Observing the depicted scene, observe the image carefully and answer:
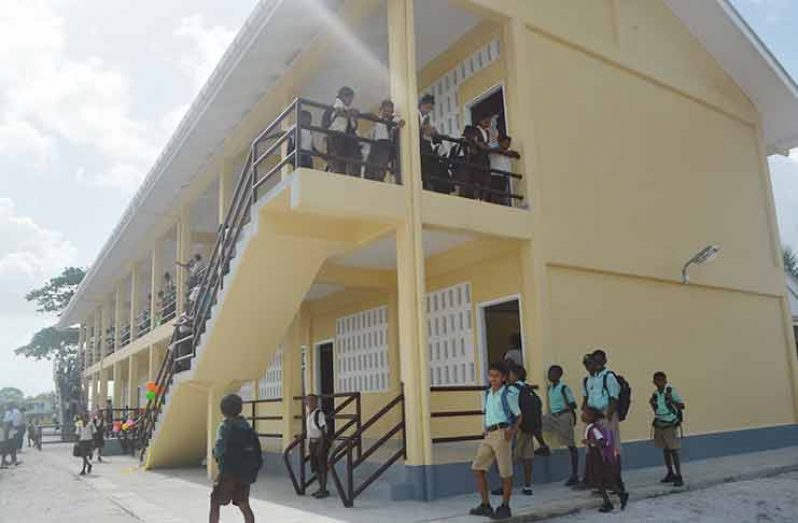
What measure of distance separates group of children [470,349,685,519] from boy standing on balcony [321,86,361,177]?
3140 mm

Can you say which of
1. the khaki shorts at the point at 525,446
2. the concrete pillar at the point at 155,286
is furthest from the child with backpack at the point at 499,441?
the concrete pillar at the point at 155,286

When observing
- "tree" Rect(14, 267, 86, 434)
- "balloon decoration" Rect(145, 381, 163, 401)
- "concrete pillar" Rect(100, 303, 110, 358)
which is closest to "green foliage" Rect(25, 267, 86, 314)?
"tree" Rect(14, 267, 86, 434)

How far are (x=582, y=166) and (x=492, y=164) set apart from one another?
1825mm

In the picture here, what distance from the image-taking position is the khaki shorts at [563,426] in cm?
873

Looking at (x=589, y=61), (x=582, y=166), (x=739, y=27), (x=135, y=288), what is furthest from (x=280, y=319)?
(x=135, y=288)

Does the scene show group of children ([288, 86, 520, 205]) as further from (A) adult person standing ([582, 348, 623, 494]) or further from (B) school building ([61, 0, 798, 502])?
(A) adult person standing ([582, 348, 623, 494])

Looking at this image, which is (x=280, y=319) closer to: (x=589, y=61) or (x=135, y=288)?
(x=589, y=61)

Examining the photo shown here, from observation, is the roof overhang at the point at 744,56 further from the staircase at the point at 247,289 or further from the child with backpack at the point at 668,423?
the staircase at the point at 247,289

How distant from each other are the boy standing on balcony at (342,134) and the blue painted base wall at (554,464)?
3734 millimetres

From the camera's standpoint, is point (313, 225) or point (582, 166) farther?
point (582, 166)

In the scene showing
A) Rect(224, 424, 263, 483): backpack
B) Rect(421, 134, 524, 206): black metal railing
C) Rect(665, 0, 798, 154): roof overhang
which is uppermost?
Rect(665, 0, 798, 154): roof overhang

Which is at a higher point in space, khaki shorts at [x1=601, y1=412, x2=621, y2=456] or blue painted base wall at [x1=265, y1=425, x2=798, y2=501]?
khaki shorts at [x1=601, y1=412, x2=621, y2=456]

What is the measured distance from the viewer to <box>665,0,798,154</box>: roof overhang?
1298 centimetres

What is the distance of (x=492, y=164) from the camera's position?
9.70 m
